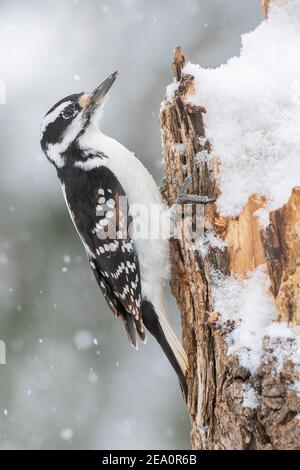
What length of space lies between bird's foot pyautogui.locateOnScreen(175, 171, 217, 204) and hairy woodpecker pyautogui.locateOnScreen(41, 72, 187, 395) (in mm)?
474

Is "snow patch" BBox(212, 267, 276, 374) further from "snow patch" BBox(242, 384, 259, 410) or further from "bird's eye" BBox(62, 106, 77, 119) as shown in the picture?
"bird's eye" BBox(62, 106, 77, 119)

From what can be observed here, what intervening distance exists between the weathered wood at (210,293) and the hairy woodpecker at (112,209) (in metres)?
0.44

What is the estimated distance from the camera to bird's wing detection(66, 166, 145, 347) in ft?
13.3

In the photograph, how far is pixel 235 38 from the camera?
22.5 ft

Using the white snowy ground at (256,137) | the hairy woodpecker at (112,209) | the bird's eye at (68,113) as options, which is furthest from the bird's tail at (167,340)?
the bird's eye at (68,113)

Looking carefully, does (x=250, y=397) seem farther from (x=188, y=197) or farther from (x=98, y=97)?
(x=98, y=97)

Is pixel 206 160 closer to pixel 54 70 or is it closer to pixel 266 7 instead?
pixel 266 7

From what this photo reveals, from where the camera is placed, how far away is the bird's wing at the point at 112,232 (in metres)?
4.06

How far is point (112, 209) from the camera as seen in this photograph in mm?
4070

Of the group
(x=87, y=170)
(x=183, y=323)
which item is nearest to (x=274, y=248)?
(x=183, y=323)

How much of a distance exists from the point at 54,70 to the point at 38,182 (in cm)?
107

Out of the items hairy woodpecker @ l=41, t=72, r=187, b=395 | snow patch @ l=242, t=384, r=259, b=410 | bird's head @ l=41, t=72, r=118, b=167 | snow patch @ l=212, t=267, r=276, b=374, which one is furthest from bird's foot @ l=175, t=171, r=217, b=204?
bird's head @ l=41, t=72, r=118, b=167

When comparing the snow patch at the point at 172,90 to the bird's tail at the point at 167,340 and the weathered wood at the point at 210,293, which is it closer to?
the weathered wood at the point at 210,293

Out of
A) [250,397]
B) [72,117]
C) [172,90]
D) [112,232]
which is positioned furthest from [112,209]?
[250,397]
